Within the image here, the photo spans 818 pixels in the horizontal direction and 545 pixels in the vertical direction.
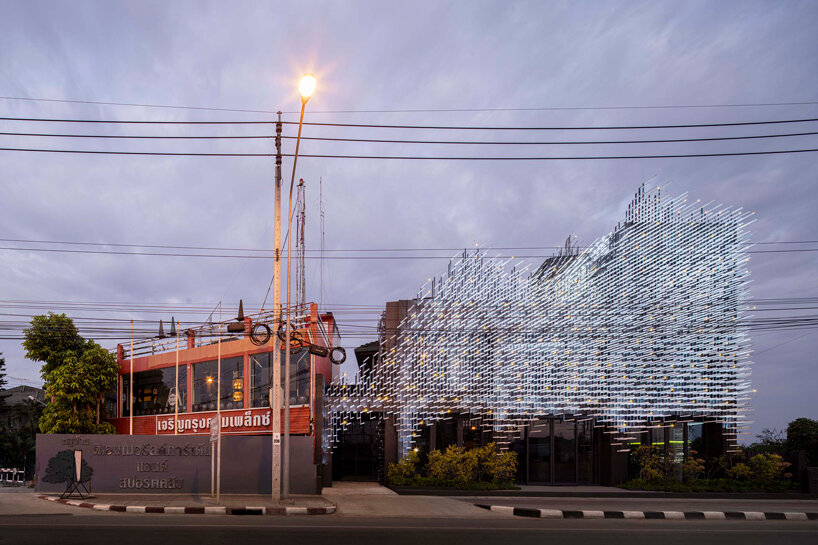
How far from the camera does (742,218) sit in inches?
909

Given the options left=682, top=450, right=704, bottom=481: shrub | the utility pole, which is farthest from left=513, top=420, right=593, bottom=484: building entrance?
the utility pole

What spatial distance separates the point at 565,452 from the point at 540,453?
107 cm

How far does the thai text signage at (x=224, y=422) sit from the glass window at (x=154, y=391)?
1.53 feet

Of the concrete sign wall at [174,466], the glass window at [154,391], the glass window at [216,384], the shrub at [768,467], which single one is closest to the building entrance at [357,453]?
the glass window at [216,384]

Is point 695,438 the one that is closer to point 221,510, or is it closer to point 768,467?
point 768,467

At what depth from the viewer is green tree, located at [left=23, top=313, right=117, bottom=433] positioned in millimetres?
23188

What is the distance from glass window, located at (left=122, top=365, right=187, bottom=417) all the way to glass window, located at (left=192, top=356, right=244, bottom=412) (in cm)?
65

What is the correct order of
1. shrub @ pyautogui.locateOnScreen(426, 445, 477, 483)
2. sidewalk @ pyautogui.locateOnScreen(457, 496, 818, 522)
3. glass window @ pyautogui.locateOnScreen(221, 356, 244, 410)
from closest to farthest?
sidewalk @ pyautogui.locateOnScreen(457, 496, 818, 522)
shrub @ pyautogui.locateOnScreen(426, 445, 477, 483)
glass window @ pyautogui.locateOnScreen(221, 356, 244, 410)

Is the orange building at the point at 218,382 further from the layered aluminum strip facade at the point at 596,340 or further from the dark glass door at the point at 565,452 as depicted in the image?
the dark glass door at the point at 565,452

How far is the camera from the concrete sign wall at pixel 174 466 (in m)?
20.3

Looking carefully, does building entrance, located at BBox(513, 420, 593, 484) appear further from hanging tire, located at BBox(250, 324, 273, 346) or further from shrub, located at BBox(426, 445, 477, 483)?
hanging tire, located at BBox(250, 324, 273, 346)

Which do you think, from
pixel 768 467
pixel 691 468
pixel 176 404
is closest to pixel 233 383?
pixel 176 404

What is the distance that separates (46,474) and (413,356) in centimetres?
1377

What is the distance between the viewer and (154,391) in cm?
2512
